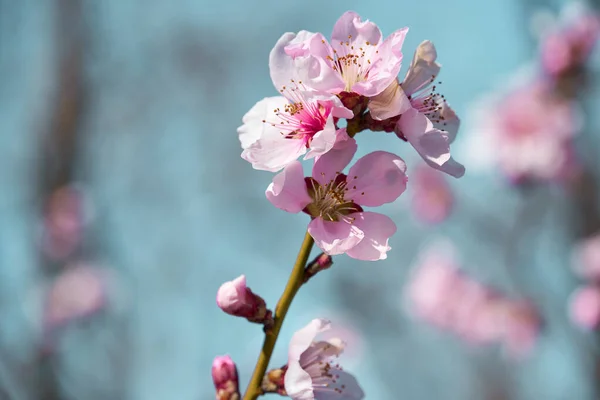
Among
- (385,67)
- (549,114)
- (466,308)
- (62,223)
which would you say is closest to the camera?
(385,67)

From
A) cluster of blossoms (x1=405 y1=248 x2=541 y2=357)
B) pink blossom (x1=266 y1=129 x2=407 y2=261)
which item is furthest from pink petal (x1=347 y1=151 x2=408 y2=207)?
cluster of blossoms (x1=405 y1=248 x2=541 y2=357)

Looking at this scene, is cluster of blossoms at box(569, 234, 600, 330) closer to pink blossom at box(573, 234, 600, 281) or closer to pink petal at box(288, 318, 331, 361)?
pink blossom at box(573, 234, 600, 281)

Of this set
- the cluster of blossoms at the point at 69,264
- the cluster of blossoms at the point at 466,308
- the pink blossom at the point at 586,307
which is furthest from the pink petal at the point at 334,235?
the cluster of blossoms at the point at 69,264

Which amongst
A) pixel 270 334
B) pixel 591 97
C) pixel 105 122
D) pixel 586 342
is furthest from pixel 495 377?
pixel 270 334

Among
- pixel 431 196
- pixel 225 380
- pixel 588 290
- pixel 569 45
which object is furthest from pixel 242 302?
pixel 431 196

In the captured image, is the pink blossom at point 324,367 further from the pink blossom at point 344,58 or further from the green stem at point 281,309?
the pink blossom at point 344,58

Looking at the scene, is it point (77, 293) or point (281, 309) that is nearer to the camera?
point (281, 309)

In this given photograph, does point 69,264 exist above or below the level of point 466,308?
below

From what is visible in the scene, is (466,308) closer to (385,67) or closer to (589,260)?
(589,260)
